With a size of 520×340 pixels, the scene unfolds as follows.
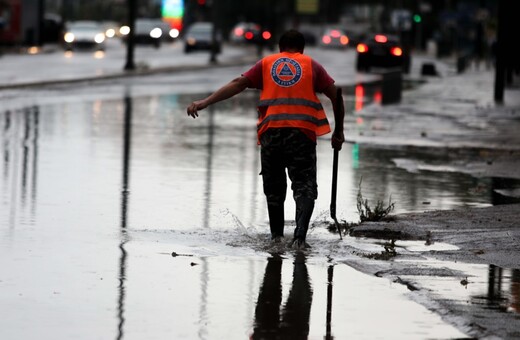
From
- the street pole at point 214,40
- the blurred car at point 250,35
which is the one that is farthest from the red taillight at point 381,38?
the blurred car at point 250,35

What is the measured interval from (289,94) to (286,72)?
6.4 inches

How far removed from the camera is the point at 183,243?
1105 cm

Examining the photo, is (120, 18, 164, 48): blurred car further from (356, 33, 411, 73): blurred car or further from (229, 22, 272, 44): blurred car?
(356, 33, 411, 73): blurred car

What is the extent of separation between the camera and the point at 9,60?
181 feet

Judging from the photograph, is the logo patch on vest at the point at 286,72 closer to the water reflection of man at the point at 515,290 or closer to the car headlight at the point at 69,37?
the water reflection of man at the point at 515,290

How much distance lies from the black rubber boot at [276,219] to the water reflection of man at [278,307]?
0.88m

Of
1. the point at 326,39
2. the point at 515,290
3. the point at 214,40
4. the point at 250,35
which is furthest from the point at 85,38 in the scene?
the point at 515,290

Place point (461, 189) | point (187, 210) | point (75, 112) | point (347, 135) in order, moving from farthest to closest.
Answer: point (75, 112) → point (347, 135) → point (461, 189) → point (187, 210)

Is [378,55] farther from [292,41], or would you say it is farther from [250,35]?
[292,41]

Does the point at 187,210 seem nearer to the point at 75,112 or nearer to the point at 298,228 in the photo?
the point at 298,228

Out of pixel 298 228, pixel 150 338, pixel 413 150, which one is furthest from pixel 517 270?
pixel 413 150

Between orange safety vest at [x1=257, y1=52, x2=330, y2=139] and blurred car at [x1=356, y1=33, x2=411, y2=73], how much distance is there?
146 feet

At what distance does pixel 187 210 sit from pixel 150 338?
5.66 m

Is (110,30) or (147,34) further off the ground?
(110,30)
